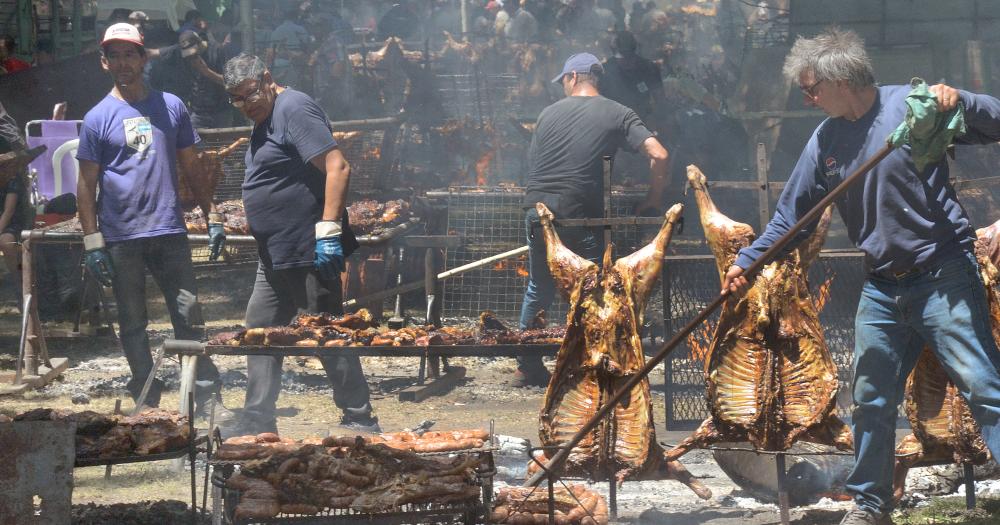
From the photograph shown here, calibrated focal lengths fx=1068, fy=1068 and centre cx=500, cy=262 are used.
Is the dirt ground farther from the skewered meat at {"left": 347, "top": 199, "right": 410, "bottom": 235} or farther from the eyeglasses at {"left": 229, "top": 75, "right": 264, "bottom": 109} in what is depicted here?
the eyeglasses at {"left": 229, "top": 75, "right": 264, "bottom": 109}

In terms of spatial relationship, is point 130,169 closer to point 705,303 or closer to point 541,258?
point 541,258

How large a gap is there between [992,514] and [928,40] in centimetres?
1073

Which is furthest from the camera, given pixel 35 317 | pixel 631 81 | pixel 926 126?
pixel 631 81

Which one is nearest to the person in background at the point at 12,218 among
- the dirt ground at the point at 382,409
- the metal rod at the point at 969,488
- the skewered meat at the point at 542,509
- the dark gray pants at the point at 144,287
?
the dirt ground at the point at 382,409

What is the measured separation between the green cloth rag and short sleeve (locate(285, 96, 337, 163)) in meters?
3.45

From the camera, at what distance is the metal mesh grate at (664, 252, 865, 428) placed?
6.62 m

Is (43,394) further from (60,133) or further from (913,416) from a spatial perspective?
(913,416)

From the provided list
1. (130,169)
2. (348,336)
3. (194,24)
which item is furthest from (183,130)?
(194,24)

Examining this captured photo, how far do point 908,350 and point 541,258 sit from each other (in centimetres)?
371

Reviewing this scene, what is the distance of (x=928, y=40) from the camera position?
1452cm

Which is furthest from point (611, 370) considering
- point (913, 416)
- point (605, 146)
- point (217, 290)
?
point (217, 290)

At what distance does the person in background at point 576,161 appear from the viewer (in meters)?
7.98

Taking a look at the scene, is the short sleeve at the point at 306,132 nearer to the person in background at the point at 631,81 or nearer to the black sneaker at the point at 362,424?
the black sneaker at the point at 362,424

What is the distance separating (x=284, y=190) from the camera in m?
6.62
